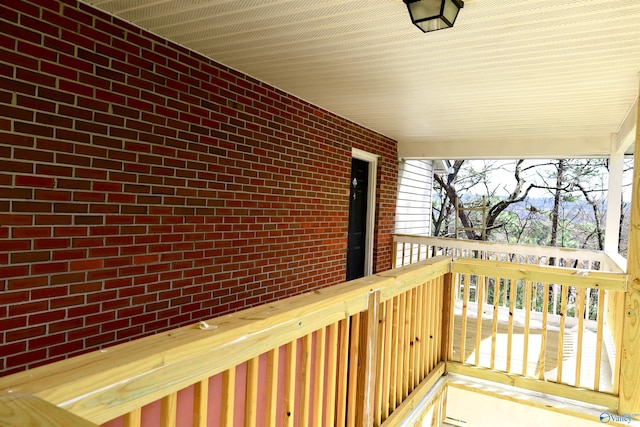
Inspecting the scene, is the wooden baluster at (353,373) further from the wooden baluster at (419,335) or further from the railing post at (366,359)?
the wooden baluster at (419,335)

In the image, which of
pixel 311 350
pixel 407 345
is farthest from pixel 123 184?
pixel 407 345

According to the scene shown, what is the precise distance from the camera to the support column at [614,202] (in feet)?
15.4

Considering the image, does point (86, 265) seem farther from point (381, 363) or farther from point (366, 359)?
point (381, 363)

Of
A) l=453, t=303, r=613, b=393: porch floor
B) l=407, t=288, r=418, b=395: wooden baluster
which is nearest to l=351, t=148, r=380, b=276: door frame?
l=453, t=303, r=613, b=393: porch floor

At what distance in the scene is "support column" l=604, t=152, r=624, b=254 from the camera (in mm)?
4680

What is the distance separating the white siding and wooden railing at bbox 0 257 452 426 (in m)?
3.85

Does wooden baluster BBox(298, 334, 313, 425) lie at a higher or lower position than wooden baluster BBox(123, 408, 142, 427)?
lower

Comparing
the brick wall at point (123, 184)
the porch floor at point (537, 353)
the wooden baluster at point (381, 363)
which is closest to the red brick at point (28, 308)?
the brick wall at point (123, 184)

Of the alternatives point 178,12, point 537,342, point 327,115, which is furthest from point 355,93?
point 537,342

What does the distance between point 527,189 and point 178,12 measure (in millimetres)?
13034

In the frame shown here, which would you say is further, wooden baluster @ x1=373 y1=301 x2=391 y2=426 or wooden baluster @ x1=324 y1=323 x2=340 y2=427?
wooden baluster @ x1=373 y1=301 x2=391 y2=426

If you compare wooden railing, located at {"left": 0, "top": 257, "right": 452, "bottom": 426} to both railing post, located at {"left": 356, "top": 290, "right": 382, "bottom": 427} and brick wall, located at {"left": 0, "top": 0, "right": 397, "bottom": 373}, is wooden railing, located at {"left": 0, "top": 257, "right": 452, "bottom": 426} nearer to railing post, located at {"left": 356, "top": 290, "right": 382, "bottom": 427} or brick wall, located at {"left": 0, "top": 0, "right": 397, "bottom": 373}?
railing post, located at {"left": 356, "top": 290, "right": 382, "bottom": 427}

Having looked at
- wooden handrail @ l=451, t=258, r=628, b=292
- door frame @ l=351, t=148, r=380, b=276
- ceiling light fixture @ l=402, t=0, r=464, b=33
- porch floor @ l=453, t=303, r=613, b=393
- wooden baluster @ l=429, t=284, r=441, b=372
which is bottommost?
porch floor @ l=453, t=303, r=613, b=393
